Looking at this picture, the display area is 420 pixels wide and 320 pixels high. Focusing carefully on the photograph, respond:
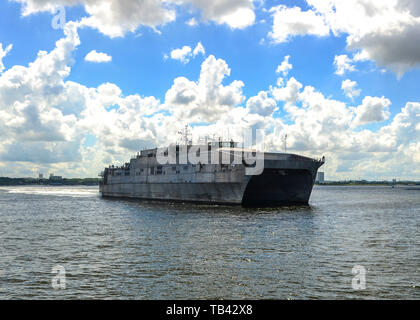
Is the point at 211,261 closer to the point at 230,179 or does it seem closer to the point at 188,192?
the point at 230,179

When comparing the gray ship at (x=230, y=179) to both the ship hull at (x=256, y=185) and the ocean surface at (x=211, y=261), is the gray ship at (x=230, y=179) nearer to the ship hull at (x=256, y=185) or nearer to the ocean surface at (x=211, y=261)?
the ship hull at (x=256, y=185)

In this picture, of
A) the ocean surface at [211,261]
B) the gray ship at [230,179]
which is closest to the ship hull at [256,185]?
the gray ship at [230,179]

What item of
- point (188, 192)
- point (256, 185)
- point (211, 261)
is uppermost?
point (256, 185)

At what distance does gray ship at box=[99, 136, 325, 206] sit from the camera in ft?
193

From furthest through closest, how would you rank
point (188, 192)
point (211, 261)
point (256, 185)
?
1. point (188, 192)
2. point (256, 185)
3. point (211, 261)

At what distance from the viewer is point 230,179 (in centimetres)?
6088

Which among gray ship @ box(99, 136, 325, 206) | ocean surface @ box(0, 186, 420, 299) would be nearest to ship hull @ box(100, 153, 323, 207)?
gray ship @ box(99, 136, 325, 206)

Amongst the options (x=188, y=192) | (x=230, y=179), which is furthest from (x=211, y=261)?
(x=188, y=192)

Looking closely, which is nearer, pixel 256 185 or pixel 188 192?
pixel 256 185

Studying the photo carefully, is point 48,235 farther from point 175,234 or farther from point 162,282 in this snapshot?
point 162,282

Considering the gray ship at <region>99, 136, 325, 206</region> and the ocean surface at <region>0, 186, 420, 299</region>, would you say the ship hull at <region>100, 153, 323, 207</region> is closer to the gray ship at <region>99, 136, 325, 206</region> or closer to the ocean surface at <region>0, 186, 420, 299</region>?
the gray ship at <region>99, 136, 325, 206</region>

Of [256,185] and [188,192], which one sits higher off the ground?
[256,185]
